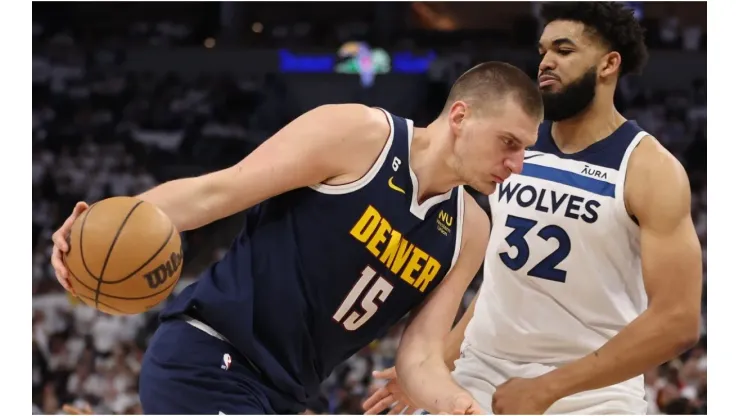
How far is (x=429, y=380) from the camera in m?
3.44

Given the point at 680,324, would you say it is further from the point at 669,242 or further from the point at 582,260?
the point at 582,260

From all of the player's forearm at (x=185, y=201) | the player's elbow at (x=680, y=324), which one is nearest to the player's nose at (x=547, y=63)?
the player's elbow at (x=680, y=324)

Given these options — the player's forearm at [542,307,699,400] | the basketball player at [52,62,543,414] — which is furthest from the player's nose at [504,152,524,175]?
the player's forearm at [542,307,699,400]

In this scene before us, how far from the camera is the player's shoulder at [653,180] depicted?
3.71 m

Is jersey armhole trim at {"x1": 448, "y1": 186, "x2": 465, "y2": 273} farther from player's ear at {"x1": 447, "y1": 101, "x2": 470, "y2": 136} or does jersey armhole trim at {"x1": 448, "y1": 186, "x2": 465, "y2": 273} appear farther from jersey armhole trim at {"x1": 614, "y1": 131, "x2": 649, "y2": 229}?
jersey armhole trim at {"x1": 614, "y1": 131, "x2": 649, "y2": 229}

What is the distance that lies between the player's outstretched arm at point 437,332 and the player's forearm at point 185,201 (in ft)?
3.13

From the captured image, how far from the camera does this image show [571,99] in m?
4.05

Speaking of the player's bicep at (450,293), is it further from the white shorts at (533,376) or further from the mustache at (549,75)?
the mustache at (549,75)

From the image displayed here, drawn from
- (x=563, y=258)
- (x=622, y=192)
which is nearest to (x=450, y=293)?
(x=563, y=258)

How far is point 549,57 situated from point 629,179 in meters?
0.72

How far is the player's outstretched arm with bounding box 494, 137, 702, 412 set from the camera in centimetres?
365

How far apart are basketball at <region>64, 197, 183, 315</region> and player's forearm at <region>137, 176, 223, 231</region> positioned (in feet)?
0.30

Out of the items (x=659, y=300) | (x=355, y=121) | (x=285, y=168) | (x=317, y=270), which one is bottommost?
(x=659, y=300)

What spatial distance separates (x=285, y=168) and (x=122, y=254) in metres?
0.64
